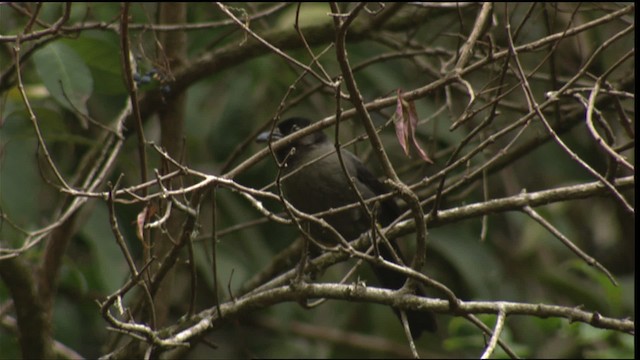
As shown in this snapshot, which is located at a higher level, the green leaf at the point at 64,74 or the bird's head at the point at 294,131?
the bird's head at the point at 294,131

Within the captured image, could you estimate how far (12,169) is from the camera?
4.87 meters

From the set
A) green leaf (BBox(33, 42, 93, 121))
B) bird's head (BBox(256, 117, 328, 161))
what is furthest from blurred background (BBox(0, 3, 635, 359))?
bird's head (BBox(256, 117, 328, 161))

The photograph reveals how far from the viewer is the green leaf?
4.17 metres

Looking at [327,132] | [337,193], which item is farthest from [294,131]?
[327,132]

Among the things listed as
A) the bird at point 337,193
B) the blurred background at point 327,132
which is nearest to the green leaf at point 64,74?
the blurred background at point 327,132

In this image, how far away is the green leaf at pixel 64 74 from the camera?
4.17 metres

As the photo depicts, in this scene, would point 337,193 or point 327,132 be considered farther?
point 327,132

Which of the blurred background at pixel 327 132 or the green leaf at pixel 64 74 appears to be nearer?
the green leaf at pixel 64 74

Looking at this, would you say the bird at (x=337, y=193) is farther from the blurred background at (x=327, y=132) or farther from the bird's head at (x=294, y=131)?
the blurred background at (x=327, y=132)

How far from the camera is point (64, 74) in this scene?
4184 mm

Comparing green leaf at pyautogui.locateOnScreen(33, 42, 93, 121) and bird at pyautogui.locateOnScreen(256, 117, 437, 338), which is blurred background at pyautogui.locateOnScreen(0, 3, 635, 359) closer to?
green leaf at pyautogui.locateOnScreen(33, 42, 93, 121)

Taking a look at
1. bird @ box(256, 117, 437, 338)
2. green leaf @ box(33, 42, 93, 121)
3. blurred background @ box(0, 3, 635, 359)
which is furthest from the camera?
bird @ box(256, 117, 437, 338)

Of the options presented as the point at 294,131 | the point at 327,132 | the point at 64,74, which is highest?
the point at 327,132

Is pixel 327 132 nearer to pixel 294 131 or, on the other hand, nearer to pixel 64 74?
pixel 294 131
